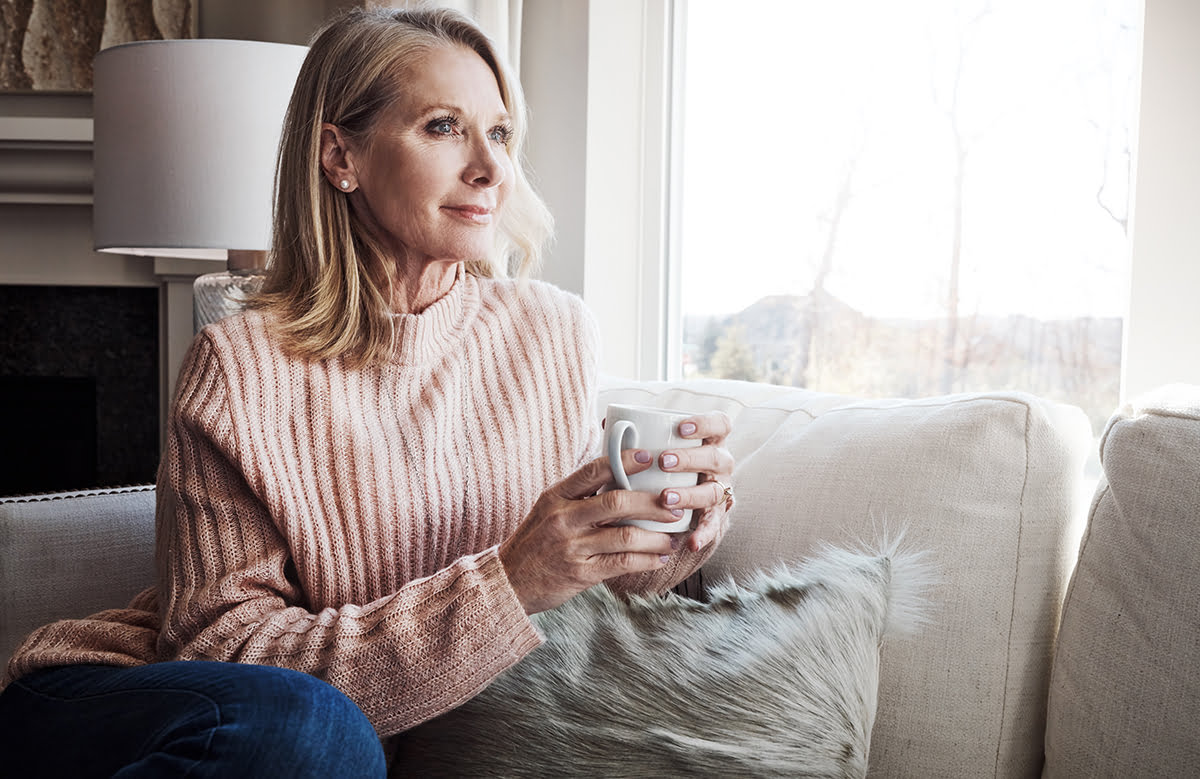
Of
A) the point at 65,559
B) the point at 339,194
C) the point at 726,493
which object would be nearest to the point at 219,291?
the point at 65,559

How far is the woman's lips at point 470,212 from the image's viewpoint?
118 cm

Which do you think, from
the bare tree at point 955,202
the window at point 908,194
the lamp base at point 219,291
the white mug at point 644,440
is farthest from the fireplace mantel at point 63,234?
the white mug at point 644,440

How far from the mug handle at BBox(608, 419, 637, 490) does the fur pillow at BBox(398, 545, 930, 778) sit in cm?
14

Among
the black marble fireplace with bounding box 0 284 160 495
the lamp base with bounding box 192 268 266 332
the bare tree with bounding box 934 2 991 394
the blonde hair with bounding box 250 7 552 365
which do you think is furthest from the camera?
the black marble fireplace with bounding box 0 284 160 495

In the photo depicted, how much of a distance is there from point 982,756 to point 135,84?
1762 mm

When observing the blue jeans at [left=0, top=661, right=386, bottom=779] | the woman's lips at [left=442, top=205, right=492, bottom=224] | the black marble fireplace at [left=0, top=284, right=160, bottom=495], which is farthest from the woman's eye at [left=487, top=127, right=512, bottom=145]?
the black marble fireplace at [left=0, top=284, right=160, bottom=495]

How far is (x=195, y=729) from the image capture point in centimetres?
80

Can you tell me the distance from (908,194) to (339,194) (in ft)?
3.58

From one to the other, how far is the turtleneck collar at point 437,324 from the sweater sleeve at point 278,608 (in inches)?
8.2

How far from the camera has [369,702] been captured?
94 cm

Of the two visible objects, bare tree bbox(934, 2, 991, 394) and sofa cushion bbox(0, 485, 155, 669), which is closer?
sofa cushion bbox(0, 485, 155, 669)

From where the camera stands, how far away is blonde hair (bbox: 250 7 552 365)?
45.6 inches

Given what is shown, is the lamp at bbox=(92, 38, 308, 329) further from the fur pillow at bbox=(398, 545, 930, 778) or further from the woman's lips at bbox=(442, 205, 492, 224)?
the fur pillow at bbox=(398, 545, 930, 778)

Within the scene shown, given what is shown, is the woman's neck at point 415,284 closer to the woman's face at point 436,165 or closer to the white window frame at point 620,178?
the woman's face at point 436,165
